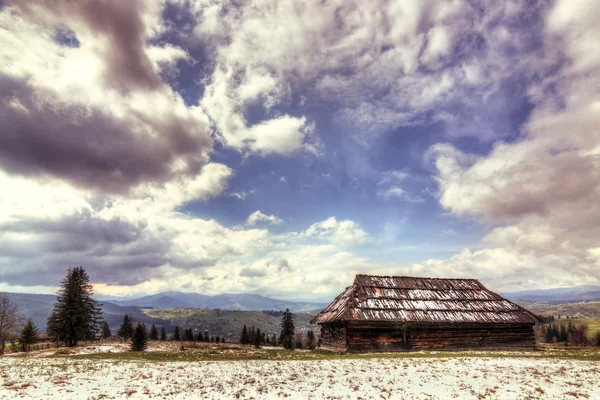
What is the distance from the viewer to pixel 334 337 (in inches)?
1542

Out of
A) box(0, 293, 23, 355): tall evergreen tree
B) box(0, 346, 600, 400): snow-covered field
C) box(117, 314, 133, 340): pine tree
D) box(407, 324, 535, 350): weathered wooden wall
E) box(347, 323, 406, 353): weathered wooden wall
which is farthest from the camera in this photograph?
box(117, 314, 133, 340): pine tree

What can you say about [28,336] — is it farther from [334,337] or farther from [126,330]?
[334,337]

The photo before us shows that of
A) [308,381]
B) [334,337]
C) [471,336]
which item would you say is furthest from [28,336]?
[471,336]

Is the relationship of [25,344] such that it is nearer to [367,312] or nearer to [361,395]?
[367,312]

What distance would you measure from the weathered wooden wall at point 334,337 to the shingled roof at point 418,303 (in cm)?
142

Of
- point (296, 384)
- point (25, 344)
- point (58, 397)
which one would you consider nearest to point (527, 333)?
point (296, 384)

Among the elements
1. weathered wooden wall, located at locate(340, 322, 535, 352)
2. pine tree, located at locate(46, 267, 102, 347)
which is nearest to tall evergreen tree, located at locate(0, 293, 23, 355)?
pine tree, located at locate(46, 267, 102, 347)

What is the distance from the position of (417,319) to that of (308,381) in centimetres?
2342

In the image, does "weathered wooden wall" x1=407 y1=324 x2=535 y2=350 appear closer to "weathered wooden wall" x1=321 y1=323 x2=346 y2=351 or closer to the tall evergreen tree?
"weathered wooden wall" x1=321 y1=323 x2=346 y2=351

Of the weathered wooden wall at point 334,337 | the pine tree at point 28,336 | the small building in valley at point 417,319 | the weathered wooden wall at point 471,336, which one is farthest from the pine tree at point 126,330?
the weathered wooden wall at point 471,336

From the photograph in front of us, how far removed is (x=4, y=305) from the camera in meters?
51.7

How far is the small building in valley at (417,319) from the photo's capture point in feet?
121

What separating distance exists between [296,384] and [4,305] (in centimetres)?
5552

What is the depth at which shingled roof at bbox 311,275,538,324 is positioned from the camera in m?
38.0
